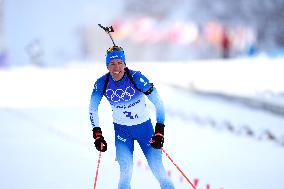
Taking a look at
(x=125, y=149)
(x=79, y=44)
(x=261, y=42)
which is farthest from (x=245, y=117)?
(x=79, y=44)

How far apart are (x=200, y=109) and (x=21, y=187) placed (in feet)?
38.0

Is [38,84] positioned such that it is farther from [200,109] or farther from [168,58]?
[168,58]

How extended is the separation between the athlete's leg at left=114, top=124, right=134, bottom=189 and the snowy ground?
72.4 inches

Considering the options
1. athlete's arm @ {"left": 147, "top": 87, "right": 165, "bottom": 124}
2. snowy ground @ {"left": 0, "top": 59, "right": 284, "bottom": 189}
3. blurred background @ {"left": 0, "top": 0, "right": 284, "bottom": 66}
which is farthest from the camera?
blurred background @ {"left": 0, "top": 0, "right": 284, "bottom": 66}

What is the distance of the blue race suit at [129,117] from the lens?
612 cm

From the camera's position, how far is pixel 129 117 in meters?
6.23

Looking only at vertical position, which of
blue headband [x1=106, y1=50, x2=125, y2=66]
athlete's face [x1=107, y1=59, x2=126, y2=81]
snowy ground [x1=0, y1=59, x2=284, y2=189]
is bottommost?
snowy ground [x1=0, y1=59, x2=284, y2=189]

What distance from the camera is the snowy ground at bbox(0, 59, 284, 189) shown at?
887cm

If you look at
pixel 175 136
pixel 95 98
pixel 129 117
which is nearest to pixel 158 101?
pixel 129 117

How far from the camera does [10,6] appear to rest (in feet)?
342

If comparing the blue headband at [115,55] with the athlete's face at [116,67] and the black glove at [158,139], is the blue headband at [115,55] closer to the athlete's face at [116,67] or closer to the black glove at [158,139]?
the athlete's face at [116,67]

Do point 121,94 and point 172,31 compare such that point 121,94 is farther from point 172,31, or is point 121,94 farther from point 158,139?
point 172,31

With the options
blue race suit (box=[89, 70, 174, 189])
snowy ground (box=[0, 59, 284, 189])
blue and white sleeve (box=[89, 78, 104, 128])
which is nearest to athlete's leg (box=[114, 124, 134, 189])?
blue race suit (box=[89, 70, 174, 189])

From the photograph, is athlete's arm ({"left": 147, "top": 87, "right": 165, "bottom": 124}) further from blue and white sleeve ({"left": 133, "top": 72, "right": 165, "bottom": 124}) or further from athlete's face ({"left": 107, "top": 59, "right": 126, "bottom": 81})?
athlete's face ({"left": 107, "top": 59, "right": 126, "bottom": 81})
